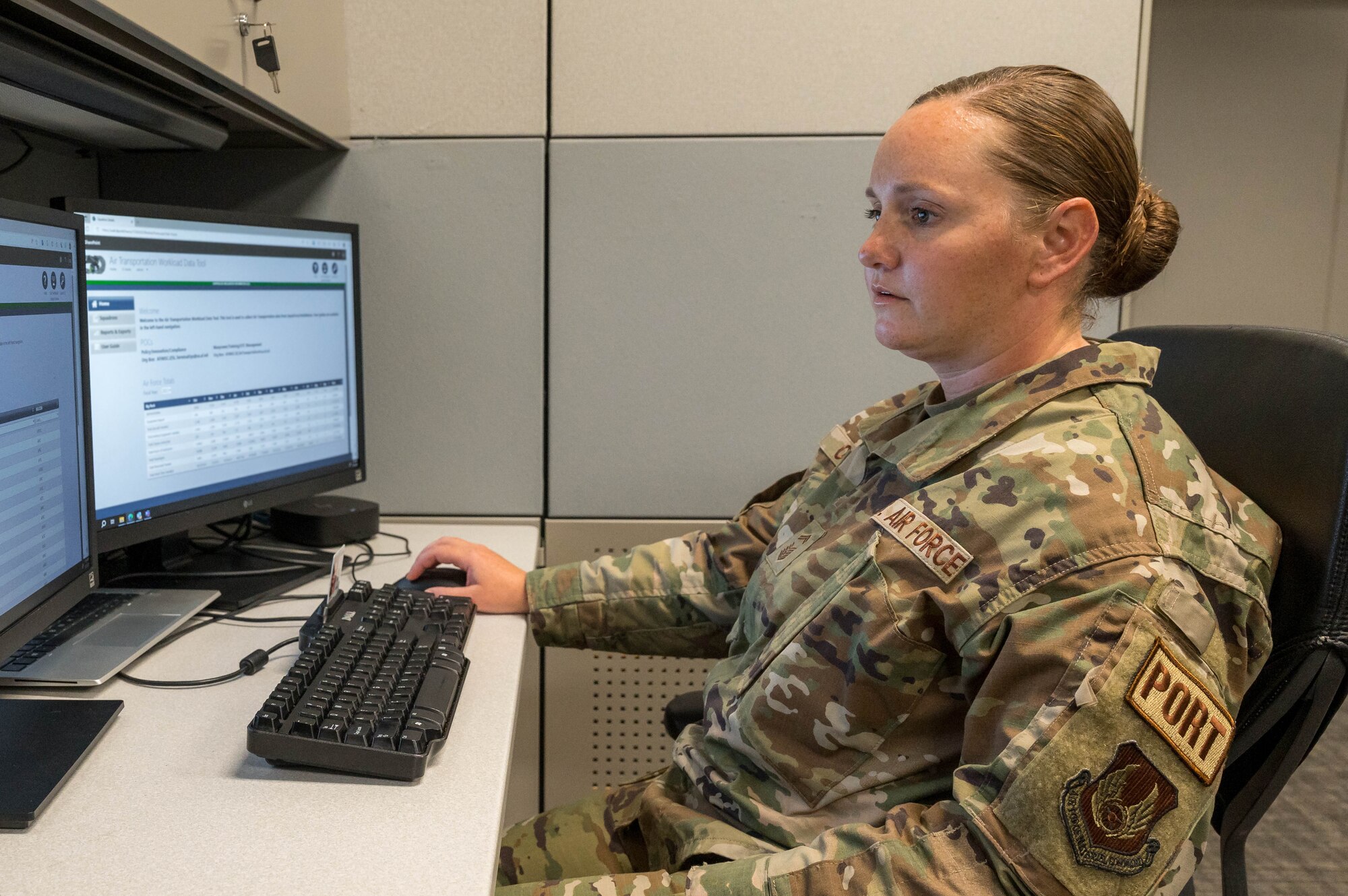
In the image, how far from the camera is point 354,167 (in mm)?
1440

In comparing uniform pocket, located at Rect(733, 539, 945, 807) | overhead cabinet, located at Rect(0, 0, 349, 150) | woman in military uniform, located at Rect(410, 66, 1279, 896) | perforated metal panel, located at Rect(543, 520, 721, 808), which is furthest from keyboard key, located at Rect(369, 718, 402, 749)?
perforated metal panel, located at Rect(543, 520, 721, 808)

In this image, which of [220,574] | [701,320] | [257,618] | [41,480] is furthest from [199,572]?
[701,320]

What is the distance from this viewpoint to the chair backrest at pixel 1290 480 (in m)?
0.70

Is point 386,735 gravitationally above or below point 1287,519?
below

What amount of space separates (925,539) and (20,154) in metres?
1.25

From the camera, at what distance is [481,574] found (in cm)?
112

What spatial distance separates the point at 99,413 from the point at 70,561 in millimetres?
258

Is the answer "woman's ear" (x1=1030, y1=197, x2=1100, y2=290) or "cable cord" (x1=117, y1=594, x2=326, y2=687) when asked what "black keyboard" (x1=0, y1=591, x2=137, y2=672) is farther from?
"woman's ear" (x1=1030, y1=197, x2=1100, y2=290)

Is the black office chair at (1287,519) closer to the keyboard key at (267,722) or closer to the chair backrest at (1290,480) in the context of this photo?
the chair backrest at (1290,480)

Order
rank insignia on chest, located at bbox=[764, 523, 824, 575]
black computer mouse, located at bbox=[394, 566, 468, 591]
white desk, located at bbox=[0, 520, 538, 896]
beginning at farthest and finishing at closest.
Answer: black computer mouse, located at bbox=[394, 566, 468, 591]
rank insignia on chest, located at bbox=[764, 523, 824, 575]
white desk, located at bbox=[0, 520, 538, 896]

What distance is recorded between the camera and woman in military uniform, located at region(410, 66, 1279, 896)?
2.09 feet

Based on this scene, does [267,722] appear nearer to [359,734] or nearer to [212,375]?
[359,734]

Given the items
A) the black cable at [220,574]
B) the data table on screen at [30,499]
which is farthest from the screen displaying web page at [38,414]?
the black cable at [220,574]

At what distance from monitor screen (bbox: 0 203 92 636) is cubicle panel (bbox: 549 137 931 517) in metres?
0.75
